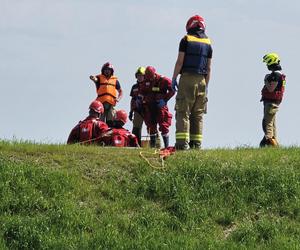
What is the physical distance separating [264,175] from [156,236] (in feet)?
8.38

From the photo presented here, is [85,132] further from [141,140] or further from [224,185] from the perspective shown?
[224,185]

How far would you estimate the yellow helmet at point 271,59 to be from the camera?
690 inches

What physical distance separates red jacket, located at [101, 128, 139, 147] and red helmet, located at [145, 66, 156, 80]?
1.84 m

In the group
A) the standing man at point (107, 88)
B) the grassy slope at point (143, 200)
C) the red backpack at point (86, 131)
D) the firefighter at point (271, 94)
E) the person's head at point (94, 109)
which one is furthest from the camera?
the standing man at point (107, 88)

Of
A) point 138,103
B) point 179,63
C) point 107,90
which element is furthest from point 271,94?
point 107,90

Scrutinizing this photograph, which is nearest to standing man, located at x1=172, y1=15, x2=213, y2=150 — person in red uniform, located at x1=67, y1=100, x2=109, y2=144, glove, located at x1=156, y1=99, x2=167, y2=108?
person in red uniform, located at x1=67, y1=100, x2=109, y2=144

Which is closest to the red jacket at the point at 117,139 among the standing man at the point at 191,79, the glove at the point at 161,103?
the standing man at the point at 191,79

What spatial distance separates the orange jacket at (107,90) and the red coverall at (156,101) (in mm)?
2002

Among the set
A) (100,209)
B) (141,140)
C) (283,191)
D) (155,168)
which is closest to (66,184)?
(100,209)

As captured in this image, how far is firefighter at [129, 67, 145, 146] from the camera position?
1842 cm

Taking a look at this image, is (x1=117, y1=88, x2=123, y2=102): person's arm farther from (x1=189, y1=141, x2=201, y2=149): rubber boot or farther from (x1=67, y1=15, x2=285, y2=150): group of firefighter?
(x1=189, y1=141, x2=201, y2=149): rubber boot

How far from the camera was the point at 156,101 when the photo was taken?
59.2ft

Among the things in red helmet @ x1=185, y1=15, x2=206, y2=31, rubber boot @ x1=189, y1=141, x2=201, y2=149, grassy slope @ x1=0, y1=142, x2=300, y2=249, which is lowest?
grassy slope @ x1=0, y1=142, x2=300, y2=249

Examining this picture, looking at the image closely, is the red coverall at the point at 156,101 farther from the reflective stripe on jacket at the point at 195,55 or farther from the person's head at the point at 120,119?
the reflective stripe on jacket at the point at 195,55
